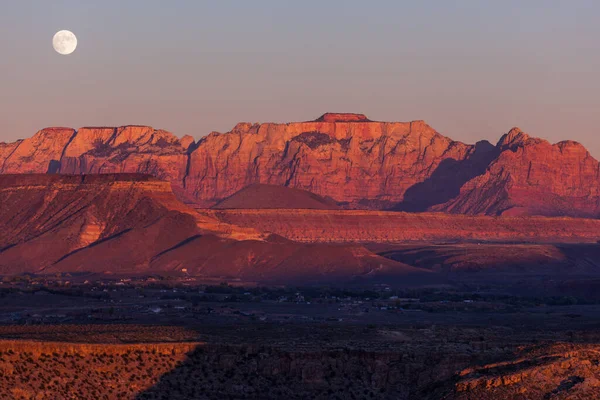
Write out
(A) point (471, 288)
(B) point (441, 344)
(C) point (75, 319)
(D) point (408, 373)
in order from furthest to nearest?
(A) point (471, 288)
(C) point (75, 319)
(B) point (441, 344)
(D) point (408, 373)

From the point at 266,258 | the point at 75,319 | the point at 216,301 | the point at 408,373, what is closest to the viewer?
the point at 408,373

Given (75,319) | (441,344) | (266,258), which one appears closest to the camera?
(441,344)

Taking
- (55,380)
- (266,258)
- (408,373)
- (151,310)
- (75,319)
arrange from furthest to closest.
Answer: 1. (266,258)
2. (151,310)
3. (75,319)
4. (408,373)
5. (55,380)

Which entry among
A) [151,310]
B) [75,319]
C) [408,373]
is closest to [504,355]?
[408,373]

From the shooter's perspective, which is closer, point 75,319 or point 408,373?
point 408,373

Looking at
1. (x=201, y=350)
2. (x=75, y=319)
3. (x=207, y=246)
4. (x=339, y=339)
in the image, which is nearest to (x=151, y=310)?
(x=75, y=319)

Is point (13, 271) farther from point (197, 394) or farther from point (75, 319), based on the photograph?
point (197, 394)

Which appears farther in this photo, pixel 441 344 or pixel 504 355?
pixel 441 344

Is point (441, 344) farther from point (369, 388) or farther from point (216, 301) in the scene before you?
point (216, 301)
